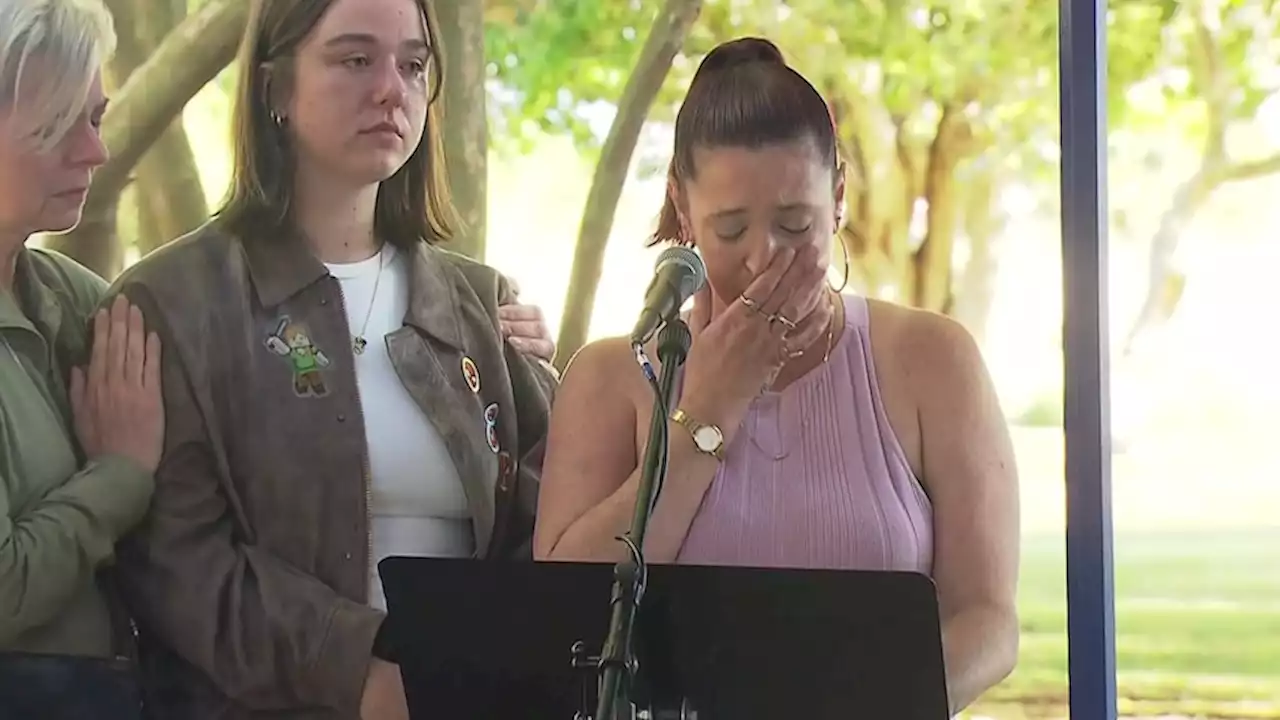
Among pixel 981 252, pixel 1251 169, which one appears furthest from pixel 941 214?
pixel 1251 169

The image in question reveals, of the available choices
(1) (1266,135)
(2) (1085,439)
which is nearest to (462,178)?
(2) (1085,439)

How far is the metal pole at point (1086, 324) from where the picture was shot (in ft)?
6.58

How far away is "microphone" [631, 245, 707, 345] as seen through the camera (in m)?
1.23

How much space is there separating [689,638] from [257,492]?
792mm

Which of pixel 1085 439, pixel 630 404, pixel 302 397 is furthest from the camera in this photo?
pixel 1085 439

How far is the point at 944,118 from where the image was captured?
230 centimetres

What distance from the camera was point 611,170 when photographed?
238cm

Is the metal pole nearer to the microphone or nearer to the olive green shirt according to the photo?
the microphone

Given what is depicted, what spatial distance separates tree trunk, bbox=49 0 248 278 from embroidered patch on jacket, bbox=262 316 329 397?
1.88 feet

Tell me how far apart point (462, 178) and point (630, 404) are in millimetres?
798

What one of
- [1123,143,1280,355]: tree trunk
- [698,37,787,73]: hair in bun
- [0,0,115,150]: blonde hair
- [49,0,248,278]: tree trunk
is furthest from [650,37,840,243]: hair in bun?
[49,0,248,278]: tree trunk

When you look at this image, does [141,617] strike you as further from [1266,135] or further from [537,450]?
[1266,135]

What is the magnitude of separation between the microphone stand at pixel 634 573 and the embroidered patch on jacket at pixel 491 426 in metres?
0.74

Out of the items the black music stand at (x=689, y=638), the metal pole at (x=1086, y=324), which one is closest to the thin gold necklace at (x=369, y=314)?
the black music stand at (x=689, y=638)
